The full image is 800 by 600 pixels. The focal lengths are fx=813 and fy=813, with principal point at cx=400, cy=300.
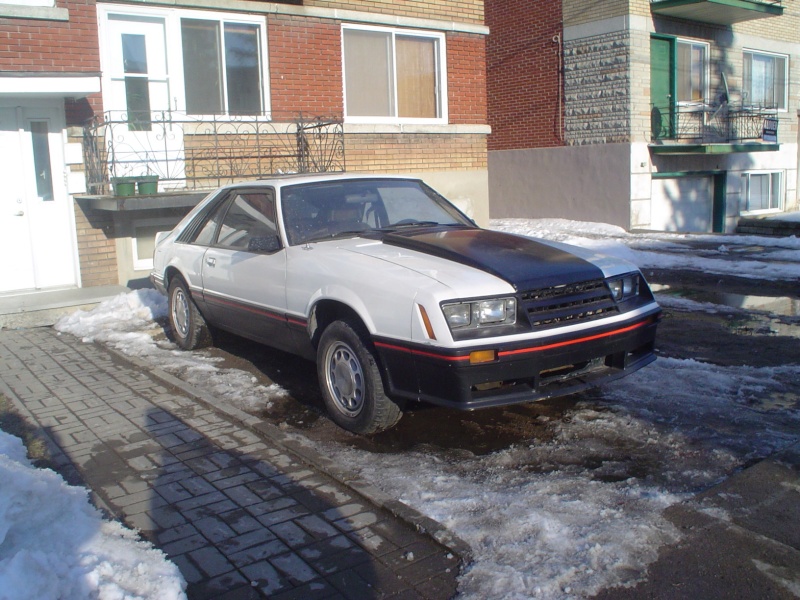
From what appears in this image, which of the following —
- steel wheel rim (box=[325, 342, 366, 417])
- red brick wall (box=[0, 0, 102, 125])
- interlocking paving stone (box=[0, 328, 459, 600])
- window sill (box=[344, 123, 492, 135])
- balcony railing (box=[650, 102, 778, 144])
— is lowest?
interlocking paving stone (box=[0, 328, 459, 600])

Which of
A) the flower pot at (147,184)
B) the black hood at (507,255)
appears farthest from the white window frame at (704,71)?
the black hood at (507,255)

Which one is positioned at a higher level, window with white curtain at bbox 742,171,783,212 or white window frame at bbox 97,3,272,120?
white window frame at bbox 97,3,272,120

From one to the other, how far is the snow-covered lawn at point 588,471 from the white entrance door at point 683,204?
13119 mm

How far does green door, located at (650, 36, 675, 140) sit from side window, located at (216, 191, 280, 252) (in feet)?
45.4

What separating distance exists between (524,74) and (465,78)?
20.5 feet

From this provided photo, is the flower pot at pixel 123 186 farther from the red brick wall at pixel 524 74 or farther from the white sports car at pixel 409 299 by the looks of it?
the red brick wall at pixel 524 74

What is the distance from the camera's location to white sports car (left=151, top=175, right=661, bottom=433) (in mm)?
4598

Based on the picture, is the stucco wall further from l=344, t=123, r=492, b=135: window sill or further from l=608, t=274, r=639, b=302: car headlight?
l=608, t=274, r=639, b=302: car headlight

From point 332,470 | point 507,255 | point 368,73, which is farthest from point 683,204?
point 332,470

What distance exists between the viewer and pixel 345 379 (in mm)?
5277

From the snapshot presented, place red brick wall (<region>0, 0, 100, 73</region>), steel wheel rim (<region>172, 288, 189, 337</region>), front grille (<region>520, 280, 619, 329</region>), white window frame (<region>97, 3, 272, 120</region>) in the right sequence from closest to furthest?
front grille (<region>520, 280, 619, 329</region>) < steel wheel rim (<region>172, 288, 189, 337</region>) < red brick wall (<region>0, 0, 100, 73</region>) < white window frame (<region>97, 3, 272, 120</region>)

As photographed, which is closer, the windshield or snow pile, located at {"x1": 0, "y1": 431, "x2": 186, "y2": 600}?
snow pile, located at {"x1": 0, "y1": 431, "x2": 186, "y2": 600}

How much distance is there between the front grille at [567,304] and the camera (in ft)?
15.5

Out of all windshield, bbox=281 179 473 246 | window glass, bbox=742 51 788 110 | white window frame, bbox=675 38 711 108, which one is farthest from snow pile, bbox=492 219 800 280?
window glass, bbox=742 51 788 110
